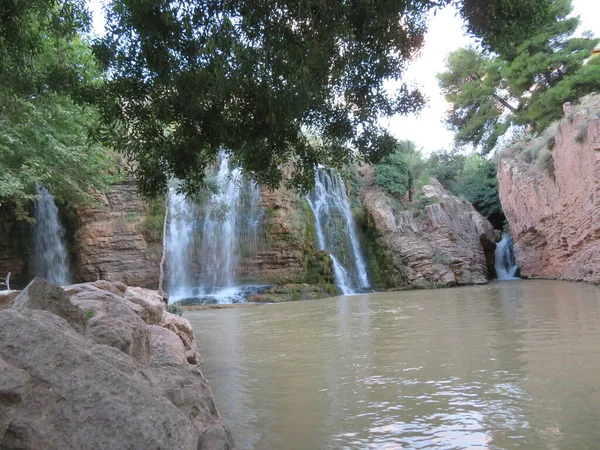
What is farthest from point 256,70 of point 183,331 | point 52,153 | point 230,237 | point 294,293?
point 230,237

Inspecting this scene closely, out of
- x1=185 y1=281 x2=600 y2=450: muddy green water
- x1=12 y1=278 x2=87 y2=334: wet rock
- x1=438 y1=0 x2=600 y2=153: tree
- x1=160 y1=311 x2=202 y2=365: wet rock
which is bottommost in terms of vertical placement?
x1=185 y1=281 x2=600 y2=450: muddy green water

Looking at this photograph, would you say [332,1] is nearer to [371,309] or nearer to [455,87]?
[371,309]

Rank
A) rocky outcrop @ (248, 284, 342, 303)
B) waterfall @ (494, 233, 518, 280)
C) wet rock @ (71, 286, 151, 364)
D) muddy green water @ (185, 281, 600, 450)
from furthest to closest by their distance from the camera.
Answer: waterfall @ (494, 233, 518, 280) < rocky outcrop @ (248, 284, 342, 303) < muddy green water @ (185, 281, 600, 450) < wet rock @ (71, 286, 151, 364)

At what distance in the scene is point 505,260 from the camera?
26.4 metres

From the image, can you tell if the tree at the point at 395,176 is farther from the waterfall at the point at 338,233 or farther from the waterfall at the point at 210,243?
the waterfall at the point at 210,243

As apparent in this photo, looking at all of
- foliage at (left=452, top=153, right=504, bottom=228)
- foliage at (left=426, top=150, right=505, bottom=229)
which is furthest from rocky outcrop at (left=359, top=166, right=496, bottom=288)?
foliage at (left=452, top=153, right=504, bottom=228)

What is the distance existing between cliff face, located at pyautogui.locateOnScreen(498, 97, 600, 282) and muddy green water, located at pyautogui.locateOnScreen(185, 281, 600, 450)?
26.0 feet

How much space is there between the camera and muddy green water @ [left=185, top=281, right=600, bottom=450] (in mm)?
3666

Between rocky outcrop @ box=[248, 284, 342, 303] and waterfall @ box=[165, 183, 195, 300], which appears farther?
waterfall @ box=[165, 183, 195, 300]

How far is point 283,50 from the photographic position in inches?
151

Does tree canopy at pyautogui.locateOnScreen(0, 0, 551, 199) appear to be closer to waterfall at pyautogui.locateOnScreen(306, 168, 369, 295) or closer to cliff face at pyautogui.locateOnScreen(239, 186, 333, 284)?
cliff face at pyautogui.locateOnScreen(239, 186, 333, 284)

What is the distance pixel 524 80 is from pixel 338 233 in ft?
36.4

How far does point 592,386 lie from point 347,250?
752 inches

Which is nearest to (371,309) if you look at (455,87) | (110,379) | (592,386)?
(592,386)
